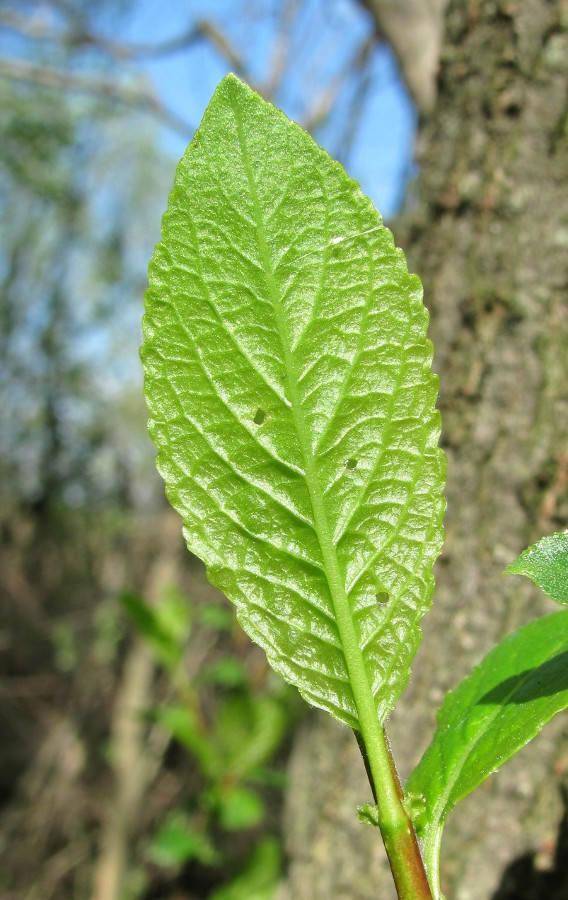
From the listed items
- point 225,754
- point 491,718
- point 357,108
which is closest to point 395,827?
point 491,718

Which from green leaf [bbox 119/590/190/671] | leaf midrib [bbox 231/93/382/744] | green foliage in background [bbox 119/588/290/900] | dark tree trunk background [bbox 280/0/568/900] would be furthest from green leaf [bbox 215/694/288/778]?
leaf midrib [bbox 231/93/382/744]

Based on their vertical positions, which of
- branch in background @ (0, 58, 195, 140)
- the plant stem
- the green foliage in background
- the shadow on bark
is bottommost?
the green foliage in background

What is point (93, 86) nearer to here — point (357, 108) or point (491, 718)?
point (357, 108)

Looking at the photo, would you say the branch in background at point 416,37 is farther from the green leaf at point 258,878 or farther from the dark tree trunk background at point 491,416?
the green leaf at point 258,878

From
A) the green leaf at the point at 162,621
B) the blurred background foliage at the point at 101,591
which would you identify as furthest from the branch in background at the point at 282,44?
the green leaf at the point at 162,621

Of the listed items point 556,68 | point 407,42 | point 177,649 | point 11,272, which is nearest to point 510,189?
point 556,68

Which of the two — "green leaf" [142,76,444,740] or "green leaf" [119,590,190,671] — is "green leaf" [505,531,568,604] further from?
"green leaf" [119,590,190,671]

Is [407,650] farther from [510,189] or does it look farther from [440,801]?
[510,189]
